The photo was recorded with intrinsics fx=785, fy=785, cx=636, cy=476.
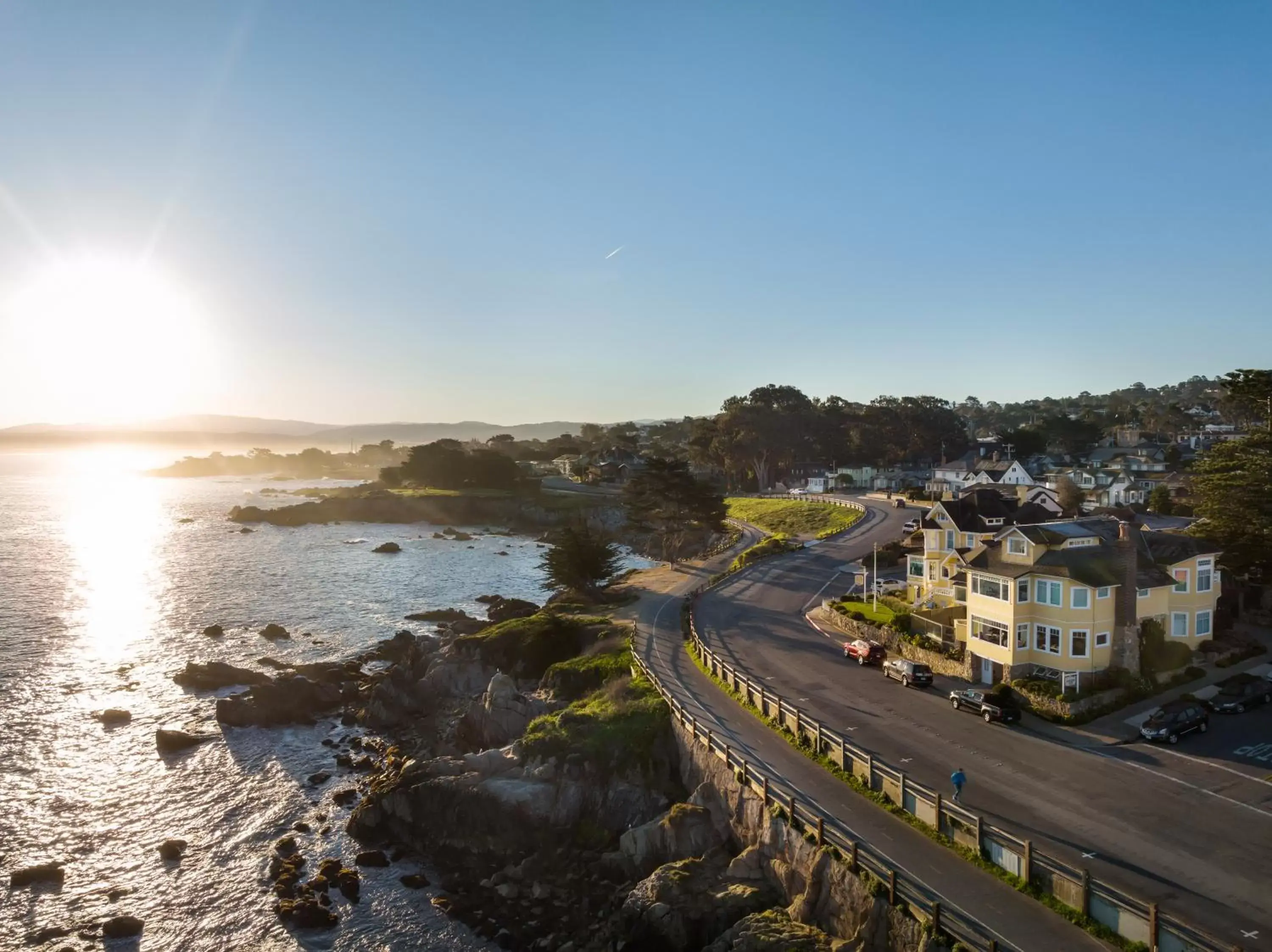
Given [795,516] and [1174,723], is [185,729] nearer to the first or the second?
[1174,723]

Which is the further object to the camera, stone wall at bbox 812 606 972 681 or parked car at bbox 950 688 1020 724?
stone wall at bbox 812 606 972 681

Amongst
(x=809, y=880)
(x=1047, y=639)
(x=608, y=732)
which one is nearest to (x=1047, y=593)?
(x=1047, y=639)

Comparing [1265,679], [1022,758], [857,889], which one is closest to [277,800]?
[857,889]

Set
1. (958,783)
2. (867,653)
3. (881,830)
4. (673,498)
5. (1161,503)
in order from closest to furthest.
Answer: (881,830), (958,783), (867,653), (673,498), (1161,503)

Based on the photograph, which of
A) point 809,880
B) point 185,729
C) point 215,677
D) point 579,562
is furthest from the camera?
point 579,562

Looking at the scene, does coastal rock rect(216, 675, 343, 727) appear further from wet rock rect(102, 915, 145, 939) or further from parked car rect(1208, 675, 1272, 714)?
parked car rect(1208, 675, 1272, 714)

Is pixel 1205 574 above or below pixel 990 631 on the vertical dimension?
above

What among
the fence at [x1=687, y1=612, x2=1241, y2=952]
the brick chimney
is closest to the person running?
the fence at [x1=687, y1=612, x2=1241, y2=952]
